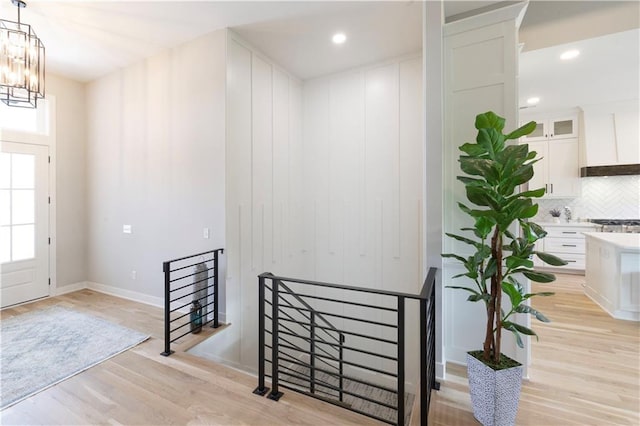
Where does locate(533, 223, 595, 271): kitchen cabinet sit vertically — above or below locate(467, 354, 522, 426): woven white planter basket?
above

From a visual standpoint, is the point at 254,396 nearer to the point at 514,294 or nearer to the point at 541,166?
the point at 514,294

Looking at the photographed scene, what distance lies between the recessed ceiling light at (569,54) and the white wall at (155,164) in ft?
13.4

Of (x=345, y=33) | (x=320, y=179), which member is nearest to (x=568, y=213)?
(x=320, y=179)

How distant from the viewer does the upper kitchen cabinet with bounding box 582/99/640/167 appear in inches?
211

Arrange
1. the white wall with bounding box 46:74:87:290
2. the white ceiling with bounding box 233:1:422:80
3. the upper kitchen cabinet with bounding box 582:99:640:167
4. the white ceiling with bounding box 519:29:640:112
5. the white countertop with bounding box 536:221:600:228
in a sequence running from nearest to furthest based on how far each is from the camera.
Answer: the white ceiling with bounding box 233:1:422:80
the white ceiling with bounding box 519:29:640:112
the white wall with bounding box 46:74:87:290
the upper kitchen cabinet with bounding box 582:99:640:167
the white countertop with bounding box 536:221:600:228

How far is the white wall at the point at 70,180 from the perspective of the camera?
4.29 m

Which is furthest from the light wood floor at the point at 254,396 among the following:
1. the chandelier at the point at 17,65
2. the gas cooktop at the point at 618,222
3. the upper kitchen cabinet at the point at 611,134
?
the upper kitchen cabinet at the point at 611,134

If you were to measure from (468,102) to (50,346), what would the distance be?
4.67 m

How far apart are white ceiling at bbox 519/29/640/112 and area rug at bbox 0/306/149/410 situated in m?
5.51

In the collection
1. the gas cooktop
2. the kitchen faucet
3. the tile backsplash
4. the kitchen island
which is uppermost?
the tile backsplash

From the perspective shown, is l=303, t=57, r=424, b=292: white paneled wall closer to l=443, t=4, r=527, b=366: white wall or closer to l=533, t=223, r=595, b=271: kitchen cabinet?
l=443, t=4, r=527, b=366: white wall

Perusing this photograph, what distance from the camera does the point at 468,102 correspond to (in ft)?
8.21

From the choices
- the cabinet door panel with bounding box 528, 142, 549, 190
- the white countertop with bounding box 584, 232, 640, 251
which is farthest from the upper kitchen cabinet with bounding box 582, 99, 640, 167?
the white countertop with bounding box 584, 232, 640, 251

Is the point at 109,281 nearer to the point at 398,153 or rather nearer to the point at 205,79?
the point at 205,79
